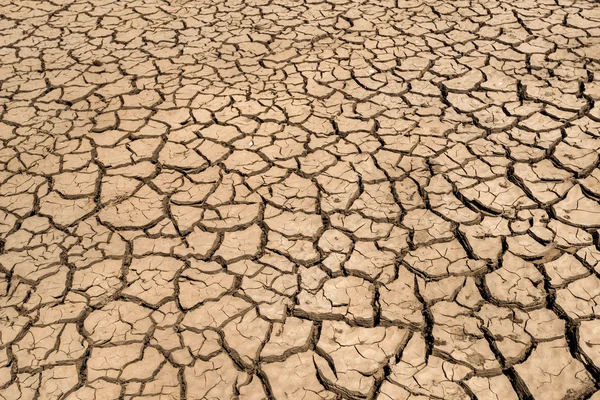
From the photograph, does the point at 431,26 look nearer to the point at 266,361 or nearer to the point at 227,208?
the point at 227,208

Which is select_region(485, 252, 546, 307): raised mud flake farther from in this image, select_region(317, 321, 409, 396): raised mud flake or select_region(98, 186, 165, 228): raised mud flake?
select_region(98, 186, 165, 228): raised mud flake

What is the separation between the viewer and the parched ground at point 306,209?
83.1 inches

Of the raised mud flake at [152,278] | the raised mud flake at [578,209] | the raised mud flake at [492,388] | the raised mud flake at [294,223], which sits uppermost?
the raised mud flake at [578,209]

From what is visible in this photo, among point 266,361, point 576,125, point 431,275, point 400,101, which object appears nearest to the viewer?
point 266,361

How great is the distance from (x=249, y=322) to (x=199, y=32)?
2883 millimetres

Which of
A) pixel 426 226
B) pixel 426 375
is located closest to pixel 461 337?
pixel 426 375

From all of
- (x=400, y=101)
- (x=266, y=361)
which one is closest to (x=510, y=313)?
(x=266, y=361)

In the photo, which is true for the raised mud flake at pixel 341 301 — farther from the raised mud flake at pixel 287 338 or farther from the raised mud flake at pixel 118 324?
the raised mud flake at pixel 118 324

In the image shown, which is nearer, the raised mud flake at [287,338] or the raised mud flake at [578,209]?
the raised mud flake at [287,338]

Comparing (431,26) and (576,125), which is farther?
(431,26)

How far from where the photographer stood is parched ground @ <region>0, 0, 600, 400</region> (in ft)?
6.93

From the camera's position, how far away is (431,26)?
437 centimetres

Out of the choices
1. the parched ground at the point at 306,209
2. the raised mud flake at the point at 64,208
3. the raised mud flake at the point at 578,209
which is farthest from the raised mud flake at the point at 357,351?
the raised mud flake at the point at 64,208

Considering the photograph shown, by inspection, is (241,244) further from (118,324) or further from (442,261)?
(442,261)
